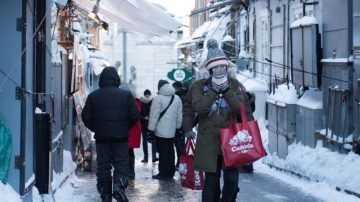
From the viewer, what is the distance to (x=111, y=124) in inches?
388

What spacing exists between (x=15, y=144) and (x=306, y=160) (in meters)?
7.18

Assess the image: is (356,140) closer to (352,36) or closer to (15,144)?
(352,36)

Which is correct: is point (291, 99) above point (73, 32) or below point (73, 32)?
below

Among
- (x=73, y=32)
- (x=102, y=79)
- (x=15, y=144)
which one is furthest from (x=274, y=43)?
(x=15, y=144)

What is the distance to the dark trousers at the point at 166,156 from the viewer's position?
14.0 meters

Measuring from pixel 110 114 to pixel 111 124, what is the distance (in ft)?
0.46

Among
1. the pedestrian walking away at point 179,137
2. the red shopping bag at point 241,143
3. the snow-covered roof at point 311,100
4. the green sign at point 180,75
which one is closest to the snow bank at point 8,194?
A: the red shopping bag at point 241,143

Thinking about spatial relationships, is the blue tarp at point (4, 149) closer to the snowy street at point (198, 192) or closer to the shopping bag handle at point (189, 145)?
the shopping bag handle at point (189, 145)

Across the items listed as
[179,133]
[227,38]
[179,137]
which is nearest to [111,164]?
[179,133]

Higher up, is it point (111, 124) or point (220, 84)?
point (220, 84)

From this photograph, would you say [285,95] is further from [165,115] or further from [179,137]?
[165,115]

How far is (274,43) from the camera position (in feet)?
70.6

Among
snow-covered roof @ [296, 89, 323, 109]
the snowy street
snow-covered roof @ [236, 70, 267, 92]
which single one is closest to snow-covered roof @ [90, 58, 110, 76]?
snow-covered roof @ [236, 70, 267, 92]

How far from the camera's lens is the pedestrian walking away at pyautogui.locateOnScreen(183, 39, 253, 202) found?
7.43 meters
